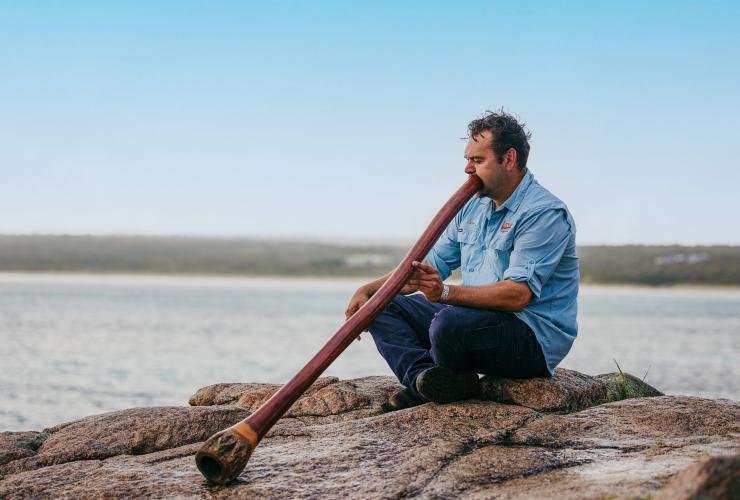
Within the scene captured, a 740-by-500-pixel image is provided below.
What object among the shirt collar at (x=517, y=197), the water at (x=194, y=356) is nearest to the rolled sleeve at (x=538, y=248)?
the shirt collar at (x=517, y=197)

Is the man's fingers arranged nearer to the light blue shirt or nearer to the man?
the man

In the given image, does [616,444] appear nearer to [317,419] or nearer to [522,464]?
[522,464]

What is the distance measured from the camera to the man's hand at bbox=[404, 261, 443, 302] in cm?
431

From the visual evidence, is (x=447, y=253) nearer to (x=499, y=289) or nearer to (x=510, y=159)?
(x=510, y=159)

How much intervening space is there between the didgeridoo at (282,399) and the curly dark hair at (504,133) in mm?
626

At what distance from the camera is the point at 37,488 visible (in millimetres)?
3916

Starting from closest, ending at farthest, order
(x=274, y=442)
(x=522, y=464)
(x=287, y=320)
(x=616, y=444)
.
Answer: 1. (x=522, y=464)
2. (x=616, y=444)
3. (x=274, y=442)
4. (x=287, y=320)

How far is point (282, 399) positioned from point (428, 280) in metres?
1.02

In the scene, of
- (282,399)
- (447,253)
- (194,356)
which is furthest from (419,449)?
(194,356)

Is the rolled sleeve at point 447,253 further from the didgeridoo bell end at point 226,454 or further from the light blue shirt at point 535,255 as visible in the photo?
the didgeridoo bell end at point 226,454

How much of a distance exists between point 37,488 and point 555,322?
2.92 meters

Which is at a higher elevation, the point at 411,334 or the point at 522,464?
the point at 411,334

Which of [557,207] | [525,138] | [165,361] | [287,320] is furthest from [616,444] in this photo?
[287,320]

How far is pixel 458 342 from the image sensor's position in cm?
470
